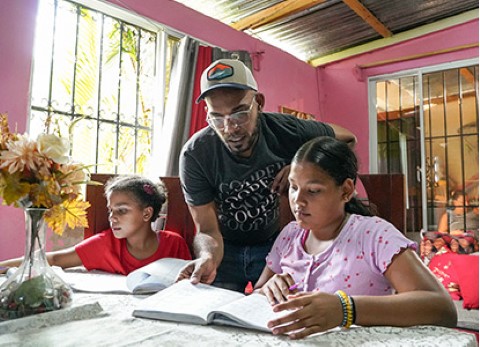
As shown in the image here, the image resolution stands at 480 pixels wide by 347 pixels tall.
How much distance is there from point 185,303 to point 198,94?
287 cm

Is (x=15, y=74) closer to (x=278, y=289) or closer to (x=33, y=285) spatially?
(x=33, y=285)

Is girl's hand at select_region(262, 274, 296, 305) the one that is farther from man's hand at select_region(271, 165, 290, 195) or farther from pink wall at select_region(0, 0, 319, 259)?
pink wall at select_region(0, 0, 319, 259)

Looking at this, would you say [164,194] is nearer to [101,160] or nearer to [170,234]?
[170,234]

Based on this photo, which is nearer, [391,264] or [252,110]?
[391,264]

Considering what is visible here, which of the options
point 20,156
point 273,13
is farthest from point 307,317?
point 273,13

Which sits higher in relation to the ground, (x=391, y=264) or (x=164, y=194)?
(x=164, y=194)

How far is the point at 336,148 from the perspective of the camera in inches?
48.4

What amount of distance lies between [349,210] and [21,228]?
2194 mm

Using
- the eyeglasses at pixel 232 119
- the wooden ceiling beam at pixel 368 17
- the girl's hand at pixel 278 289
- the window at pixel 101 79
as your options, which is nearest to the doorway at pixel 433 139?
the wooden ceiling beam at pixel 368 17

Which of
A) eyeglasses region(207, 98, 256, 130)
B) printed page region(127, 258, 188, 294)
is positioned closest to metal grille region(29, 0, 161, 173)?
eyeglasses region(207, 98, 256, 130)

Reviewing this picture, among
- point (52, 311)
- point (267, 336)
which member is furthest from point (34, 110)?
point (267, 336)

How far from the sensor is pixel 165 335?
0.80 metres

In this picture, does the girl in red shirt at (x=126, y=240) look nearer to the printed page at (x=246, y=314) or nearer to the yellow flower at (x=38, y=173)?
the yellow flower at (x=38, y=173)

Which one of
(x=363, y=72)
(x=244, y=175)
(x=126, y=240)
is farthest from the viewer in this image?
(x=363, y=72)
